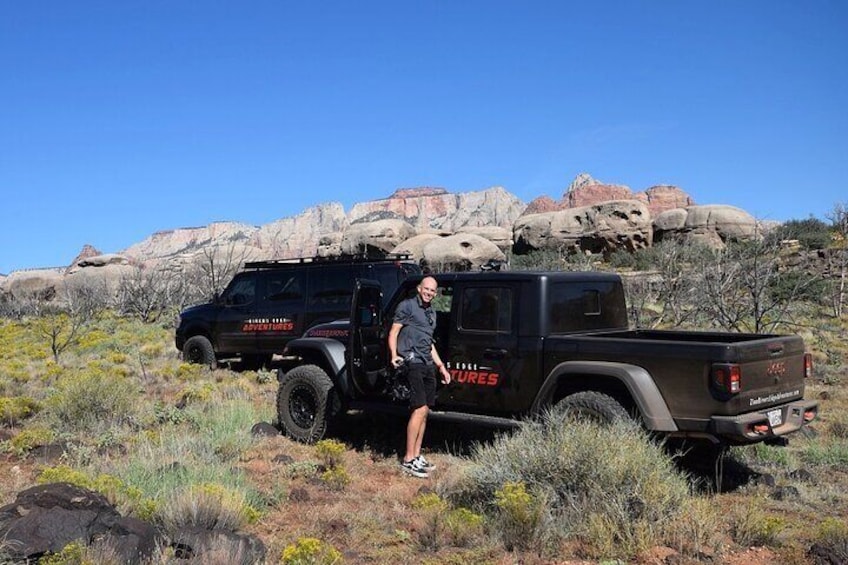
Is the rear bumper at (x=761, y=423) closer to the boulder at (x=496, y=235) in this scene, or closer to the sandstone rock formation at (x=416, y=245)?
the sandstone rock formation at (x=416, y=245)

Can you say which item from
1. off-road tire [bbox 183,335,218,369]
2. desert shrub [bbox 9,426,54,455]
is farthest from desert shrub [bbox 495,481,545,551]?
off-road tire [bbox 183,335,218,369]

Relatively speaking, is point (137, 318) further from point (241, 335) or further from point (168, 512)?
point (168, 512)

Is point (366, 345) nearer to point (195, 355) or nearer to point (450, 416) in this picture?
point (450, 416)

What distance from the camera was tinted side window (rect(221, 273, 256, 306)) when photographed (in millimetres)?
13273

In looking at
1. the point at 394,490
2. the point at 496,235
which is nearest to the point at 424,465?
the point at 394,490

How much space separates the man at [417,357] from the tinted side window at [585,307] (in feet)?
3.91

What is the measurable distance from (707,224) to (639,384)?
35.7 meters

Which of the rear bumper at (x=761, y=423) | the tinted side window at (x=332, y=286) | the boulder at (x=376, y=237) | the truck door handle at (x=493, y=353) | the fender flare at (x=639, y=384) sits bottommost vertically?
Answer: the rear bumper at (x=761, y=423)

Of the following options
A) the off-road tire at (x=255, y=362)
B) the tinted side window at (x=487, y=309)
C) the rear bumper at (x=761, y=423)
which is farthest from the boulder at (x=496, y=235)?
the rear bumper at (x=761, y=423)

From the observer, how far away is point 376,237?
40.8m

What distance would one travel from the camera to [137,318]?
3019 centimetres

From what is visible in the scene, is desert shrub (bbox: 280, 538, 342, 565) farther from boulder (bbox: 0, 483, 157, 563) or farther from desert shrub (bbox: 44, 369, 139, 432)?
desert shrub (bbox: 44, 369, 139, 432)

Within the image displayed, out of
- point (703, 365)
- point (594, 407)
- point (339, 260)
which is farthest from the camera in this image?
point (339, 260)

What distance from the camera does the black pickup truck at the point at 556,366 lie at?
5629mm
